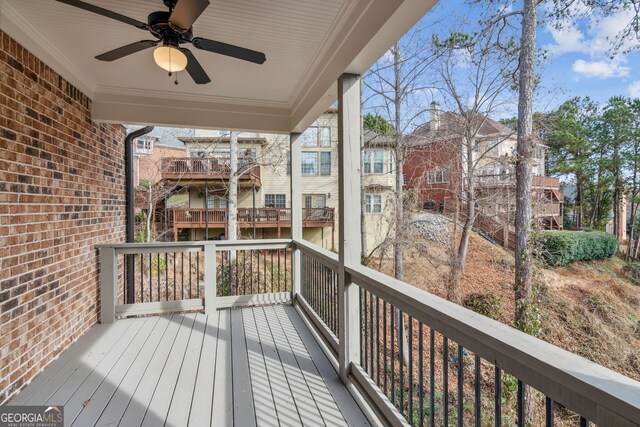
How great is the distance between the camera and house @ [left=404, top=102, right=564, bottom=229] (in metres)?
4.77

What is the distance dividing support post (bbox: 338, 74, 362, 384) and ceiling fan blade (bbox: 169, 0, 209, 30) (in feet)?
3.46

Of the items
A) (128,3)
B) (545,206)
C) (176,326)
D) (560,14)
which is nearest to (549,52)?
(560,14)

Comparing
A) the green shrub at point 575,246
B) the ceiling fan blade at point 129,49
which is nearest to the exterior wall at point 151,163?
the ceiling fan blade at point 129,49

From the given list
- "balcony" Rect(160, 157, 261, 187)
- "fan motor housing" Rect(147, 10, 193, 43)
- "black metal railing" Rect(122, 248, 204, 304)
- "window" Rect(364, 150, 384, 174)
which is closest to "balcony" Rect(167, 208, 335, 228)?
"balcony" Rect(160, 157, 261, 187)

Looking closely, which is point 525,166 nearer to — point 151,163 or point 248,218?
point 248,218

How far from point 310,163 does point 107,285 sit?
32.0ft

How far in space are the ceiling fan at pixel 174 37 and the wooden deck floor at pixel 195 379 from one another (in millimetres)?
2295

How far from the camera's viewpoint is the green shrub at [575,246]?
10.9 ft

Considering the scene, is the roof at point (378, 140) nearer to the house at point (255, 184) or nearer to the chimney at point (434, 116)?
the chimney at point (434, 116)

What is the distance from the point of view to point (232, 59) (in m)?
2.79

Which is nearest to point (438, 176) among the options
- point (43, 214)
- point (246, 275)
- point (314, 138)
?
point (246, 275)

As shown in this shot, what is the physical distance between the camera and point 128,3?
210cm

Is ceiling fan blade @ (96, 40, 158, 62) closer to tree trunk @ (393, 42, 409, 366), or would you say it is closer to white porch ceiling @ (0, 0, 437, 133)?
white porch ceiling @ (0, 0, 437, 133)

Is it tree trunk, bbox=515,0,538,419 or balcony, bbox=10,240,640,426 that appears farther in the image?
tree trunk, bbox=515,0,538,419
